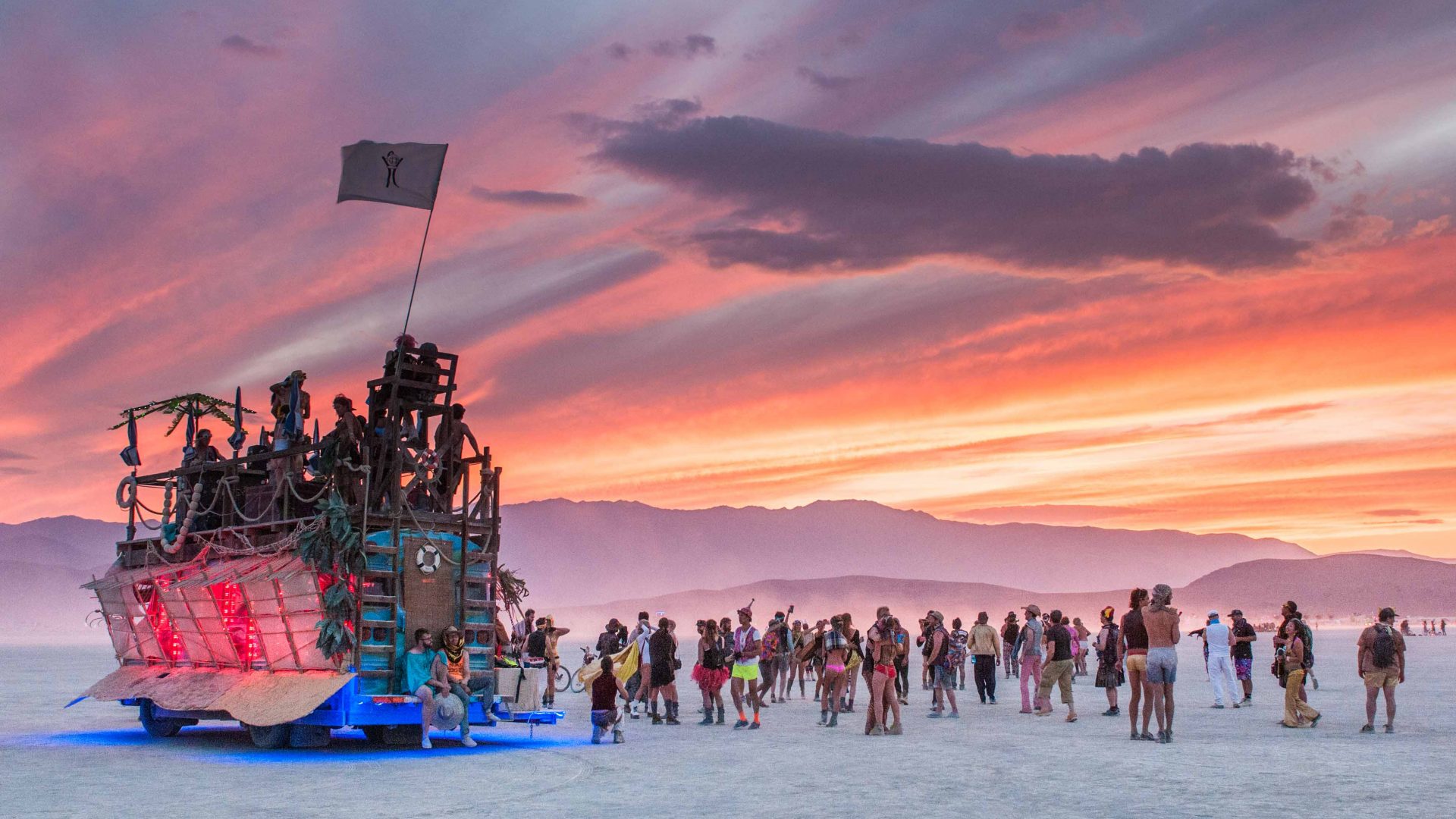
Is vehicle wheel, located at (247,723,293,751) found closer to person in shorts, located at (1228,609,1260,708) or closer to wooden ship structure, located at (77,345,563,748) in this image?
wooden ship structure, located at (77,345,563,748)

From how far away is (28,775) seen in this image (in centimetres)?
1706

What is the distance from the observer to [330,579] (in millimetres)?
19578

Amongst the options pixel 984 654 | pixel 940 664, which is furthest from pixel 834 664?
pixel 984 654

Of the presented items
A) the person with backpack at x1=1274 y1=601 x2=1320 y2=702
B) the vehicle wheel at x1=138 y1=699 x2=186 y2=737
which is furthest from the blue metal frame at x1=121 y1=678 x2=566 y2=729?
the person with backpack at x1=1274 y1=601 x2=1320 y2=702

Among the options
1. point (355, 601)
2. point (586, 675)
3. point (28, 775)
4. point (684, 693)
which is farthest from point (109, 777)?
point (684, 693)

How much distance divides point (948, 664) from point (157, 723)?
13.8 m

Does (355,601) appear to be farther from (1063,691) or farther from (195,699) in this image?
(1063,691)

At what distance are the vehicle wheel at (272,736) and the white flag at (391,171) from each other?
813 cm

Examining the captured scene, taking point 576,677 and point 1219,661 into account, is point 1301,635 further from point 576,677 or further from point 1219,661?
point 576,677

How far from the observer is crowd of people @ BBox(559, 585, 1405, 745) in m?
19.8

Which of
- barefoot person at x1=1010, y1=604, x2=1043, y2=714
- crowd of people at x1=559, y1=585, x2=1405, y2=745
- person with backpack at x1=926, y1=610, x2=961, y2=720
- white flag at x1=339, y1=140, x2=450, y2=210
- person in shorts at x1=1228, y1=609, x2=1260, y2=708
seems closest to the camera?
crowd of people at x1=559, y1=585, x2=1405, y2=745

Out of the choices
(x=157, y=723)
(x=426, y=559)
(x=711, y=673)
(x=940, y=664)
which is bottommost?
(x=157, y=723)

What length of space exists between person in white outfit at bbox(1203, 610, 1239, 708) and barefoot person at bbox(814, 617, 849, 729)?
286 inches

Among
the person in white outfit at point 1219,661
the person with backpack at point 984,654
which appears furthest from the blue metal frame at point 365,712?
the person in white outfit at point 1219,661
